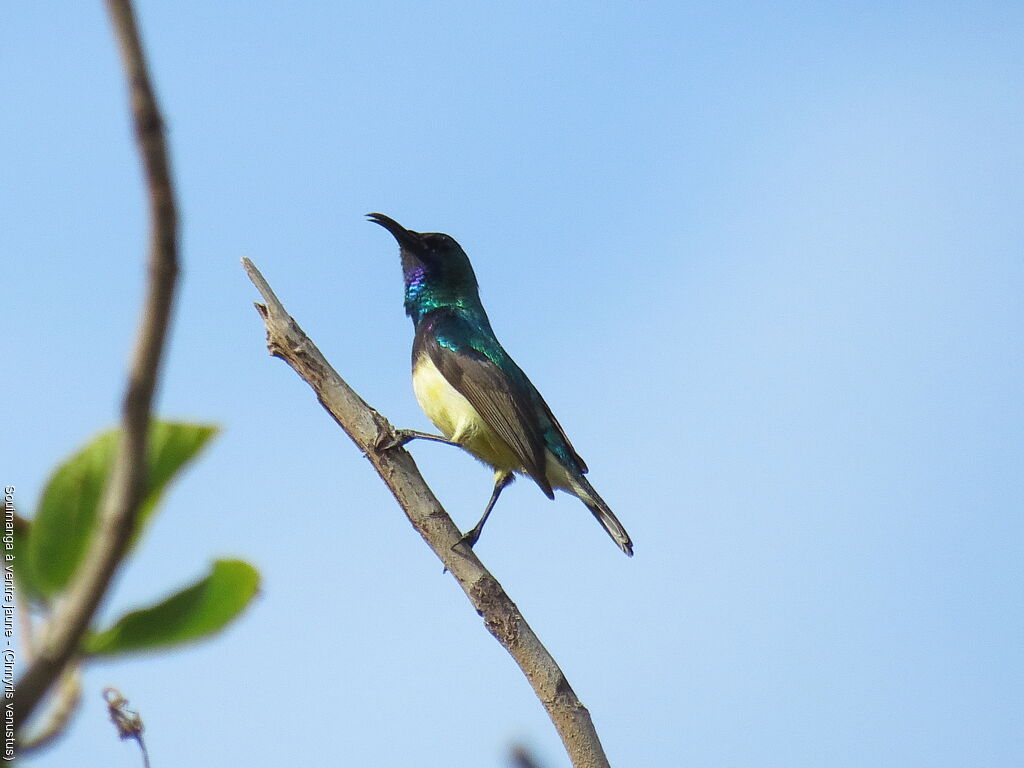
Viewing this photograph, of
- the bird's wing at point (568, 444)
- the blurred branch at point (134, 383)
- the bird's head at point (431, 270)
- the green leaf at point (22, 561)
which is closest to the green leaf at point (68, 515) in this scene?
the green leaf at point (22, 561)

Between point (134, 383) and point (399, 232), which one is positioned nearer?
point (134, 383)

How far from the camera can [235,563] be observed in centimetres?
129

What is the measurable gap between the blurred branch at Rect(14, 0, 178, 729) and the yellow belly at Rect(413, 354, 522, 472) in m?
7.22

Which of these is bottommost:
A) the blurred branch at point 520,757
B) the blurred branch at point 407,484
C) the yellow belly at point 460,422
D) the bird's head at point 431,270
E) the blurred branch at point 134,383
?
the blurred branch at point 520,757

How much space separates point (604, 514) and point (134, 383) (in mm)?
7313

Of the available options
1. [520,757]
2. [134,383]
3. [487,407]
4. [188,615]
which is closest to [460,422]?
[487,407]

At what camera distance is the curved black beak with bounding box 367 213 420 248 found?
9320 millimetres

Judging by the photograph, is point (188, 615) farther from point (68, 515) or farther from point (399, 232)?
point (399, 232)

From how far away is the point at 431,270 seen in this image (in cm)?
947

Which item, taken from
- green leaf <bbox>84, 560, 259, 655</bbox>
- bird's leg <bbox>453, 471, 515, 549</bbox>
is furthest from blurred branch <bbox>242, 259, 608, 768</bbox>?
green leaf <bbox>84, 560, 259, 655</bbox>

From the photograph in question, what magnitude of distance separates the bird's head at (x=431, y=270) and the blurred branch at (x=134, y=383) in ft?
27.8

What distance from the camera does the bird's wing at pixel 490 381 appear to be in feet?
26.2

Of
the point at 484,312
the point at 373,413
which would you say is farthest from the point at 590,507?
the point at 373,413

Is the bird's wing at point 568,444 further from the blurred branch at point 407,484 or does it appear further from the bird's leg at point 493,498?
the blurred branch at point 407,484
